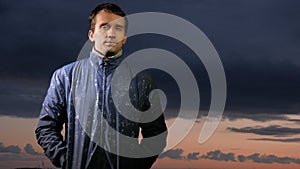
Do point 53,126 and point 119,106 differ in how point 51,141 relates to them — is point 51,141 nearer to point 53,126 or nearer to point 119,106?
point 53,126

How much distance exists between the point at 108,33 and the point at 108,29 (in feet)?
0.15

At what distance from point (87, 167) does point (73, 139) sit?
0.27m

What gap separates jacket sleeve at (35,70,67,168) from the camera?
240 inches

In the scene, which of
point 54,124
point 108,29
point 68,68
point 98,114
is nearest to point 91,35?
point 108,29

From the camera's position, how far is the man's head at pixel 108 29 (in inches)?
241

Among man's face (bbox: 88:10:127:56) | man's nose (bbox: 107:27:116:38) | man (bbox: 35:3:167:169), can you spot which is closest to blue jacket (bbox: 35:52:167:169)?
man (bbox: 35:3:167:169)

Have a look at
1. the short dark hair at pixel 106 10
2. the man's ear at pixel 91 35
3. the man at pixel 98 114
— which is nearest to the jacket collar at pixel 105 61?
the man at pixel 98 114

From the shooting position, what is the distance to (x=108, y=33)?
6.11 meters

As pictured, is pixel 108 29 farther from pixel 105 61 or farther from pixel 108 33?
pixel 105 61

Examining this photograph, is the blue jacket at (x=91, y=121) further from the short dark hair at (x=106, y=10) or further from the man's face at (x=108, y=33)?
the short dark hair at (x=106, y=10)

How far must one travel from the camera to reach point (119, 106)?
20.0ft

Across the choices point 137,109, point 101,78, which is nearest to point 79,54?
point 101,78

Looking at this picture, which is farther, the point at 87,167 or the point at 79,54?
the point at 79,54

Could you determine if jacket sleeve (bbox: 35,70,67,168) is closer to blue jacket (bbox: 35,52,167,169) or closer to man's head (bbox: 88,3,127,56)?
blue jacket (bbox: 35,52,167,169)
